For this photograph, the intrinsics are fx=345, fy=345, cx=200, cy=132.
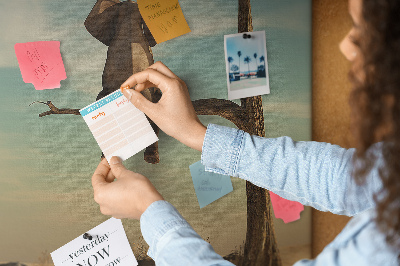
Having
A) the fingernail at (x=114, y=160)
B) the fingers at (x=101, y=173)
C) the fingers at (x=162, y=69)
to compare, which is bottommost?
the fingers at (x=101, y=173)

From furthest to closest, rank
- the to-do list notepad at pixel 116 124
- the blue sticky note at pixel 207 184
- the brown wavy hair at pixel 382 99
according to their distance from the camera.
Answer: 1. the blue sticky note at pixel 207 184
2. the to-do list notepad at pixel 116 124
3. the brown wavy hair at pixel 382 99

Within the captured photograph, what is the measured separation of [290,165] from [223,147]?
0.46 feet

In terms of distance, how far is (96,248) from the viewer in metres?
0.81

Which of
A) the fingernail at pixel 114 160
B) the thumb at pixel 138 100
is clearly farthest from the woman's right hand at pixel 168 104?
the fingernail at pixel 114 160

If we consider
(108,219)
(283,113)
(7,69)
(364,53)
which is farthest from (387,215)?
(7,69)

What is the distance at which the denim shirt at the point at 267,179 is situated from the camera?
1.77ft

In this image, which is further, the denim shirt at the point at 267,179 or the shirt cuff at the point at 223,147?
the shirt cuff at the point at 223,147

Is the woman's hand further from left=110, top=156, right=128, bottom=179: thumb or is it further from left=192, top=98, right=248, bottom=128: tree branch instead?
left=192, top=98, right=248, bottom=128: tree branch

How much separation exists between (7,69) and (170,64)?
346mm

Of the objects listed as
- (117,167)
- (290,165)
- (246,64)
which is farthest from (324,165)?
(117,167)

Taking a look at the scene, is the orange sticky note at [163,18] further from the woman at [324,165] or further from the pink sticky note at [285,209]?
the pink sticky note at [285,209]

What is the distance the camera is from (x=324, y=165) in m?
0.68

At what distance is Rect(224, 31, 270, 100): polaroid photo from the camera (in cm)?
82

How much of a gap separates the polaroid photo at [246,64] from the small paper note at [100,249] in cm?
43
